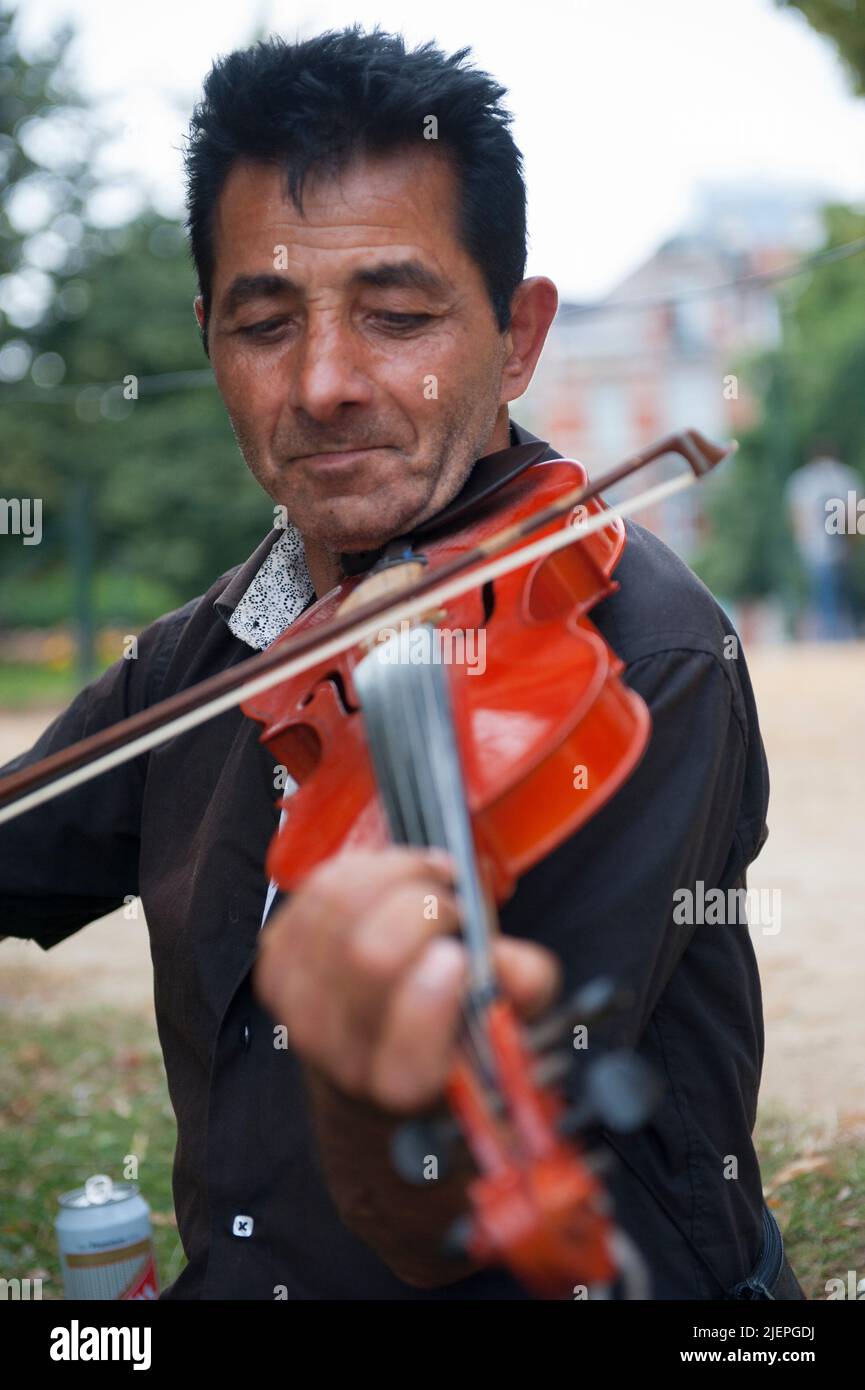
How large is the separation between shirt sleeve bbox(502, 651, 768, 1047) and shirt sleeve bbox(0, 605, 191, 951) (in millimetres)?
894

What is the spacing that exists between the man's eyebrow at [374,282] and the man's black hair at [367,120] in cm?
8

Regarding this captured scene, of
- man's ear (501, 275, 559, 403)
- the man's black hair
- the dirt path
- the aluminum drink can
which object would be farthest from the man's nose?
the dirt path

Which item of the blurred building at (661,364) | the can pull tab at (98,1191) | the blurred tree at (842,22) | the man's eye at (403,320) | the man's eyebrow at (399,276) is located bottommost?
the can pull tab at (98,1191)

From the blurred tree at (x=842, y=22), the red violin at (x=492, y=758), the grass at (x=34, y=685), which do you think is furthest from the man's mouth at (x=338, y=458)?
the grass at (x=34, y=685)

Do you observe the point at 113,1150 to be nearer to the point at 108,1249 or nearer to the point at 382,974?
the point at 108,1249

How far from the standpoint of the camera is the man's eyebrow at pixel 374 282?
182 cm

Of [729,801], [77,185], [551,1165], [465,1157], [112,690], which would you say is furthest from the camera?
[77,185]

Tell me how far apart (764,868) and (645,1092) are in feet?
18.6

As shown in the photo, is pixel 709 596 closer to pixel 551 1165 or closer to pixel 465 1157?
pixel 465 1157

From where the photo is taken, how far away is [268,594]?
2.16 m

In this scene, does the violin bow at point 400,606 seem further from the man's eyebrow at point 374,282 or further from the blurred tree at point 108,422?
the blurred tree at point 108,422

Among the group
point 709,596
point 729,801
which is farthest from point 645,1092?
point 709,596

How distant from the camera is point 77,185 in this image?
58.3 ft
